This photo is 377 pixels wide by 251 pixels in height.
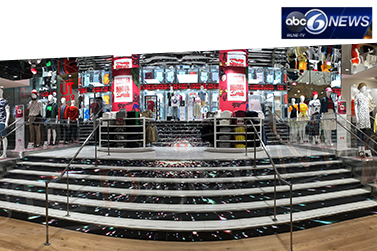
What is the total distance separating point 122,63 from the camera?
813 cm

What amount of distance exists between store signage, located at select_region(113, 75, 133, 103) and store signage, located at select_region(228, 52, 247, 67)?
13.0 feet

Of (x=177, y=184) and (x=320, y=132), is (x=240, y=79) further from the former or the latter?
(x=177, y=184)

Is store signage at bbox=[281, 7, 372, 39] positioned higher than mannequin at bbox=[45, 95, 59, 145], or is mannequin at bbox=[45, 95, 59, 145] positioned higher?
store signage at bbox=[281, 7, 372, 39]

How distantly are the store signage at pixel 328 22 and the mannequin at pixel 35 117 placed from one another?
5.05m

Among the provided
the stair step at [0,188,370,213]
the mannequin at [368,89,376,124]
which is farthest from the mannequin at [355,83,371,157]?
the stair step at [0,188,370,213]

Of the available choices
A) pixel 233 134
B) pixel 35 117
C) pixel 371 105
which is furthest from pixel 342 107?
pixel 35 117

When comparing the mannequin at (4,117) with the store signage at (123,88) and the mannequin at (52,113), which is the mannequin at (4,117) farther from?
the store signage at (123,88)

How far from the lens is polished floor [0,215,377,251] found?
1.91 meters

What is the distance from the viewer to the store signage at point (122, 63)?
8102mm

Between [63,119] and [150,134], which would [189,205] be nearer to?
[150,134]

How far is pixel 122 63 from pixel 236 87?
14.8 ft

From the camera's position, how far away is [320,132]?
477 centimetres

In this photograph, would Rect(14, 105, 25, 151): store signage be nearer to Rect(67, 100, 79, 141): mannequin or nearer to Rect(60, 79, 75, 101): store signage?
Rect(67, 100, 79, 141): mannequin

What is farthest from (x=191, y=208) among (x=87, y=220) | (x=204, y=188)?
(x=87, y=220)
